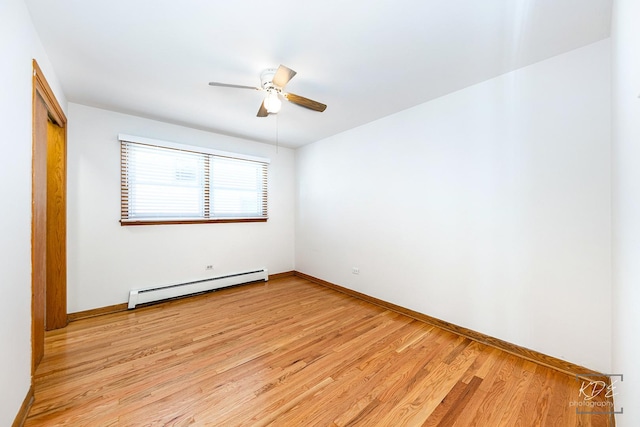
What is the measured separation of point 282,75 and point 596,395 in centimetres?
320

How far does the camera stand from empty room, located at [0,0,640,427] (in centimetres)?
146

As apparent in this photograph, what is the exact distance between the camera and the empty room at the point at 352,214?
4.77 ft

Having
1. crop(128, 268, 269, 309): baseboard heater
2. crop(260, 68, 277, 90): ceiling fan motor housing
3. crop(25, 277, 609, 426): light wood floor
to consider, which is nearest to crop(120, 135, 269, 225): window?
crop(128, 268, 269, 309): baseboard heater

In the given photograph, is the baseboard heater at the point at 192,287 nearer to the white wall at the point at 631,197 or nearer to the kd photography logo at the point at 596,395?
the kd photography logo at the point at 596,395

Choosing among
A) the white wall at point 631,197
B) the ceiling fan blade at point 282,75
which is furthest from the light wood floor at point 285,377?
the ceiling fan blade at point 282,75

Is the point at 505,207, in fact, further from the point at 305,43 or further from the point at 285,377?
the point at 285,377

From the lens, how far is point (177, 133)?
3.42 metres

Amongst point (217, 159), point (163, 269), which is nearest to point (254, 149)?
point (217, 159)

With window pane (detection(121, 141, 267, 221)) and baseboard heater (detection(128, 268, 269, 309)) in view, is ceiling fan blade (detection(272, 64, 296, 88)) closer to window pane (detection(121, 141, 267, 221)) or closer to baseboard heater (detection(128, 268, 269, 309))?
window pane (detection(121, 141, 267, 221))

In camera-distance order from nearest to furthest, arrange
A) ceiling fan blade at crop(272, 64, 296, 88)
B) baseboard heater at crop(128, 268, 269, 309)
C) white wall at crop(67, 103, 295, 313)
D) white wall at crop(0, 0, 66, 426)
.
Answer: white wall at crop(0, 0, 66, 426) < ceiling fan blade at crop(272, 64, 296, 88) < white wall at crop(67, 103, 295, 313) < baseboard heater at crop(128, 268, 269, 309)

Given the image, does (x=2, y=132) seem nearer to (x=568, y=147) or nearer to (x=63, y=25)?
(x=63, y=25)

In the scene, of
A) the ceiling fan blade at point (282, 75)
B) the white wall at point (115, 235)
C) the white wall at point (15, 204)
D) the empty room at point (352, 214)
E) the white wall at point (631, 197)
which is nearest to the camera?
the white wall at point (631, 197)

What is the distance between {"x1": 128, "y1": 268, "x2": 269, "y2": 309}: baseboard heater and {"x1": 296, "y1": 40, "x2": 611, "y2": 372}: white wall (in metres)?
1.87

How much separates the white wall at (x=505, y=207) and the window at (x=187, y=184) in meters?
1.96
